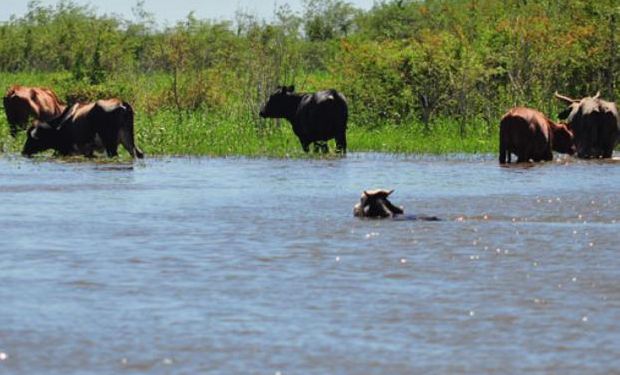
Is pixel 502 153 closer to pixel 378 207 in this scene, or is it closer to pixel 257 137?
pixel 257 137

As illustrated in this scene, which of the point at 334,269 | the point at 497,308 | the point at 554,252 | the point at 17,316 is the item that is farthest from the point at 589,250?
the point at 17,316

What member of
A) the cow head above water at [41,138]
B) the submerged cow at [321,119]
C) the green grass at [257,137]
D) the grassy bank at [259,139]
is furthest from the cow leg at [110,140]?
the submerged cow at [321,119]

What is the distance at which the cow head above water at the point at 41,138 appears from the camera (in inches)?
981

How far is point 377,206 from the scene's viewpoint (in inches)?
544

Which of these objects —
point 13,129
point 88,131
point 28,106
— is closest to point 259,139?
point 88,131

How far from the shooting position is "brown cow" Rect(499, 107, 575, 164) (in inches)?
876

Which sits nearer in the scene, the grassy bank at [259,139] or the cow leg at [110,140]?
the cow leg at [110,140]

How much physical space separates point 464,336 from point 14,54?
185ft

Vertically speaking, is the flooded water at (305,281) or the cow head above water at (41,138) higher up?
the cow head above water at (41,138)

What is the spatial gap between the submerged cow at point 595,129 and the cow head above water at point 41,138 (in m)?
8.64

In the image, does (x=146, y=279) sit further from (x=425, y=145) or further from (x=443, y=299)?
(x=425, y=145)

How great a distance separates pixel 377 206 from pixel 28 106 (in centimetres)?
1643

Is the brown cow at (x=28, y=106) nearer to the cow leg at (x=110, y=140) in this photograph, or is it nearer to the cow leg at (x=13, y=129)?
the cow leg at (x=13, y=129)

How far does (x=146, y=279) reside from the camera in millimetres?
9805
